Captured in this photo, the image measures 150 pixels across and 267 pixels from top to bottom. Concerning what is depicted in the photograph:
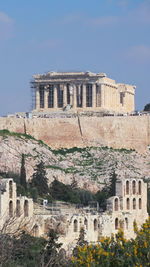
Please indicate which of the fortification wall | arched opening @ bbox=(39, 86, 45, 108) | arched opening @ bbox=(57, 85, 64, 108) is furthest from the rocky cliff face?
arched opening @ bbox=(39, 86, 45, 108)

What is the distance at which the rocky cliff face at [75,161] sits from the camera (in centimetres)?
8306

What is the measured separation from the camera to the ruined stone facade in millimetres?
49469

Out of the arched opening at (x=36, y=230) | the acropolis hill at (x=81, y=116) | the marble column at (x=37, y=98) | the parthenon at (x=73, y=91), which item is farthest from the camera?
the marble column at (x=37, y=98)

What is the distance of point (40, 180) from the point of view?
240ft

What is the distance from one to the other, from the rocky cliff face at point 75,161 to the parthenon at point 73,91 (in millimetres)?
9776

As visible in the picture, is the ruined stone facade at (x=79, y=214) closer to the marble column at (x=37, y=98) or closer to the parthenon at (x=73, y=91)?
the parthenon at (x=73, y=91)

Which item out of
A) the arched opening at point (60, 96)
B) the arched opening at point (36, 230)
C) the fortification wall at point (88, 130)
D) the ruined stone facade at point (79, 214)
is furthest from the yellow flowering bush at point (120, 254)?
the arched opening at point (60, 96)

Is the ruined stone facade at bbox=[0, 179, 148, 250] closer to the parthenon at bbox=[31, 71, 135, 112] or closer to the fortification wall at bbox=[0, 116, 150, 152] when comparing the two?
the fortification wall at bbox=[0, 116, 150, 152]

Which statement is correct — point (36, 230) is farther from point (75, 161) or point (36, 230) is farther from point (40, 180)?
point (75, 161)

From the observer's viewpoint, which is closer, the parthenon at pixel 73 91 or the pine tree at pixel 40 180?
the pine tree at pixel 40 180

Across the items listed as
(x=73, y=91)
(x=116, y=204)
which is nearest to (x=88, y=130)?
(x=73, y=91)

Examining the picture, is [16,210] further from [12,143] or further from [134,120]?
[134,120]

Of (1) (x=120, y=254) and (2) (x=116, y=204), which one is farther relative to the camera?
(2) (x=116, y=204)

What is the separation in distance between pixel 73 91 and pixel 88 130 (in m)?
8.60
